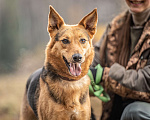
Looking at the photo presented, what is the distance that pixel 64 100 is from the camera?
191cm

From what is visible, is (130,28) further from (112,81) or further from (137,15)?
(112,81)

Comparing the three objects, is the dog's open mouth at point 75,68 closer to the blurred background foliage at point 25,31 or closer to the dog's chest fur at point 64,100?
the dog's chest fur at point 64,100

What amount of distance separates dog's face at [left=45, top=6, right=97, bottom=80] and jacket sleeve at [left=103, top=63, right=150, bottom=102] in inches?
16.6

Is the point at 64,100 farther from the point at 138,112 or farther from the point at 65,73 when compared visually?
the point at 138,112

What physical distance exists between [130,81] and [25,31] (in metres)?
4.54

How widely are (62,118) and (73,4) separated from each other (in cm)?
468

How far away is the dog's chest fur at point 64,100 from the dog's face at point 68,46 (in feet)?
0.35

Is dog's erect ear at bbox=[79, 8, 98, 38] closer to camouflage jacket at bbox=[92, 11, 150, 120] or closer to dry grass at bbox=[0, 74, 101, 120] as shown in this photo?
camouflage jacket at bbox=[92, 11, 150, 120]

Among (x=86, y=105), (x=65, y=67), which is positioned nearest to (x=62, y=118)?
(x=86, y=105)

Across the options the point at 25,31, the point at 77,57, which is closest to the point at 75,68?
the point at 77,57

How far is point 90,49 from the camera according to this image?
2.01 m

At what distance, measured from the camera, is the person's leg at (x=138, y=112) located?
221cm

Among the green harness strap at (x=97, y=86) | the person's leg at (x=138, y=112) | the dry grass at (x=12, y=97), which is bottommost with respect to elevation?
the dry grass at (x=12, y=97)

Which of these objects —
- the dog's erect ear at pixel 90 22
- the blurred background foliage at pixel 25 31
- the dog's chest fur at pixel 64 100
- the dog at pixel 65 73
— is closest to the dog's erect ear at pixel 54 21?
the dog at pixel 65 73
